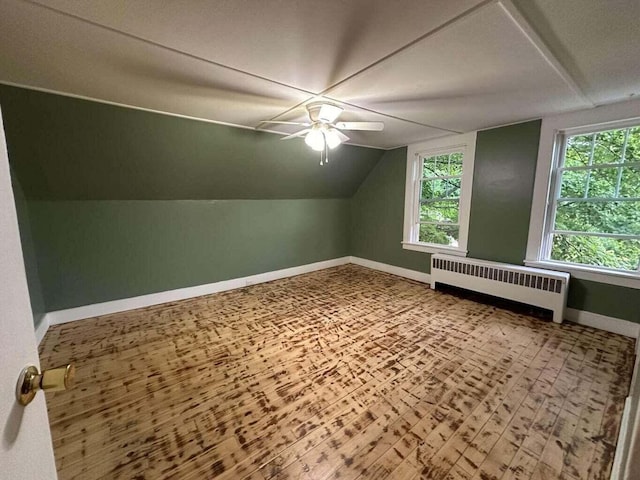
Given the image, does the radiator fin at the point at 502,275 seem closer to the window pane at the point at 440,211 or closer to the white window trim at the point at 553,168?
the white window trim at the point at 553,168

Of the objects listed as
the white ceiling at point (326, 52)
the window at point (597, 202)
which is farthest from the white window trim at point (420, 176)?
the white ceiling at point (326, 52)

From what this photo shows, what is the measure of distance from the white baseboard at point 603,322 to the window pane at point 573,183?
1.28m

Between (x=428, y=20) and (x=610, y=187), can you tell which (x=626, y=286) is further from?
(x=428, y=20)

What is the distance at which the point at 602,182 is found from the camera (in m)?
2.81

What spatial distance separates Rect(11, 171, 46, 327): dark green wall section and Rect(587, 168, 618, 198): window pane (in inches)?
225

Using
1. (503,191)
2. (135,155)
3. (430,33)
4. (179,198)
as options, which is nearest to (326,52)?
(430,33)

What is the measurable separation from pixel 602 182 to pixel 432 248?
1.99 meters

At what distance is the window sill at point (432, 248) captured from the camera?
Answer: 3900 millimetres

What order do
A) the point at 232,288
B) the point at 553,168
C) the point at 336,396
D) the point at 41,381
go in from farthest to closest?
the point at 232,288, the point at 553,168, the point at 336,396, the point at 41,381

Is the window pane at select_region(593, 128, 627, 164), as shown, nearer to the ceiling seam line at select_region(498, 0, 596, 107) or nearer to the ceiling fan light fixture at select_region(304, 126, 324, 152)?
the ceiling seam line at select_region(498, 0, 596, 107)

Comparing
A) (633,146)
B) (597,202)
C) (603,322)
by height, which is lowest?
(603,322)

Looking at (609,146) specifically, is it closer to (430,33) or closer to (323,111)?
(430,33)

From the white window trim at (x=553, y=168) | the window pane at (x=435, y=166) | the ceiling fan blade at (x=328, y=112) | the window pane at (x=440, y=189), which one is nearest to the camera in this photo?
the ceiling fan blade at (x=328, y=112)

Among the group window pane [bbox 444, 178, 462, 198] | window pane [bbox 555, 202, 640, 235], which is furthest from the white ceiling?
window pane [bbox 444, 178, 462, 198]
